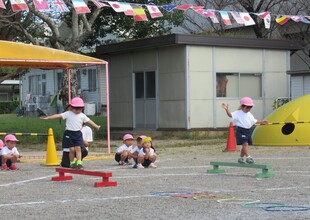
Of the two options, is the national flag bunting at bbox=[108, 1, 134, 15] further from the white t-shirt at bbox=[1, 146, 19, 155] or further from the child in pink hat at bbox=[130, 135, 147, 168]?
the white t-shirt at bbox=[1, 146, 19, 155]

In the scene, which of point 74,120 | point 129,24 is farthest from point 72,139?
point 129,24

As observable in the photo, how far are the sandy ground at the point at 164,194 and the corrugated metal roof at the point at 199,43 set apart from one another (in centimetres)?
858

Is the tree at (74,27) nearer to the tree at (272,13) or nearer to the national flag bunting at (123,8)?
the national flag bunting at (123,8)

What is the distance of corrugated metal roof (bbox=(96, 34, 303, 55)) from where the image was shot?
74.3 ft

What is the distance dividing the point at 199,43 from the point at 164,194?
46.4 feet

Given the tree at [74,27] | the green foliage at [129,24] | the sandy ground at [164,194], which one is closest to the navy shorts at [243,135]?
the sandy ground at [164,194]

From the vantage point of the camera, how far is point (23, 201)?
353 inches

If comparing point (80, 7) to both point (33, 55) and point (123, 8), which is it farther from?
point (33, 55)

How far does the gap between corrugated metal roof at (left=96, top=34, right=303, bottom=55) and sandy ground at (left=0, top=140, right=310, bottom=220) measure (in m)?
8.58

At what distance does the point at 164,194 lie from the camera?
946cm

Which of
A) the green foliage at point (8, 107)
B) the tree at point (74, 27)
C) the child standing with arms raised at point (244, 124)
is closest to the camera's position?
the child standing with arms raised at point (244, 124)

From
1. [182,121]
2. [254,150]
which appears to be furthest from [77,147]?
[182,121]

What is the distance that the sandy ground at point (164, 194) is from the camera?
7836mm

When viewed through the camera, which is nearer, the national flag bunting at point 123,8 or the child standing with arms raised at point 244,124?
the child standing with arms raised at point 244,124
